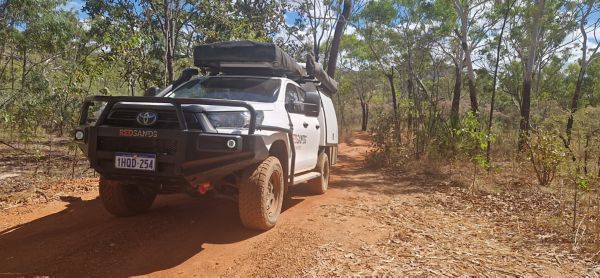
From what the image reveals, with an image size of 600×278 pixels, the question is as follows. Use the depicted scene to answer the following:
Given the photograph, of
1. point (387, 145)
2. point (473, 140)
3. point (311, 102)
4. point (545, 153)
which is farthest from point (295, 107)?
point (387, 145)

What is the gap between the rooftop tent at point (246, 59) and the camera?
575 centimetres

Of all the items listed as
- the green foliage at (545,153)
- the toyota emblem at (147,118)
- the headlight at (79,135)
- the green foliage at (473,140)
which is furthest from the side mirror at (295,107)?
the green foliage at (545,153)

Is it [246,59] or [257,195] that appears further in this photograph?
[246,59]

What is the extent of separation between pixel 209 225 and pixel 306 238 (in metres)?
1.16

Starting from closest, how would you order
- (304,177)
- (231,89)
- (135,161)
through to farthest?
1. (135,161)
2. (231,89)
3. (304,177)

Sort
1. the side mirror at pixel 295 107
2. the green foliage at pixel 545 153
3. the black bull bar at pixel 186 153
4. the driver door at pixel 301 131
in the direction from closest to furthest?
the black bull bar at pixel 186 153 → the side mirror at pixel 295 107 → the driver door at pixel 301 131 → the green foliage at pixel 545 153

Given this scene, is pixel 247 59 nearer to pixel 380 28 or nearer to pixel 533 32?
pixel 533 32

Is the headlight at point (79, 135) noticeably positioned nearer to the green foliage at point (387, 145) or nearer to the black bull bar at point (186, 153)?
the black bull bar at point (186, 153)

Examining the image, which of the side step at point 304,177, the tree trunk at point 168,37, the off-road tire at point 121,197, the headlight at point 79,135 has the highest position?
the tree trunk at point 168,37

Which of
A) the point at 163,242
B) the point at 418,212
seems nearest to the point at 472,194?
the point at 418,212

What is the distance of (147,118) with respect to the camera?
403 cm

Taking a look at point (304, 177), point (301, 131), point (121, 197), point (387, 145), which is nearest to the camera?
point (121, 197)

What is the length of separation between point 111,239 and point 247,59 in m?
2.88

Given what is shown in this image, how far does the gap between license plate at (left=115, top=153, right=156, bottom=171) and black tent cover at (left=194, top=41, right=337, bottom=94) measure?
237 cm
